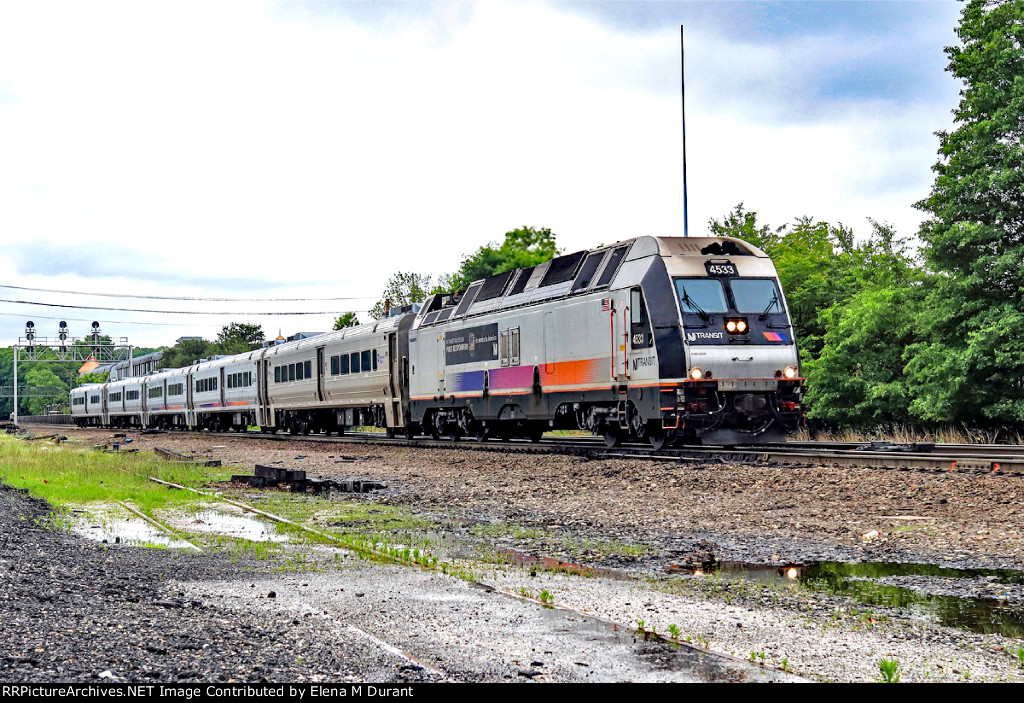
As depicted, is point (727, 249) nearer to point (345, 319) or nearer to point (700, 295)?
point (700, 295)

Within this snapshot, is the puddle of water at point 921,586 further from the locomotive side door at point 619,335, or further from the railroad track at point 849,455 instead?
the locomotive side door at point 619,335

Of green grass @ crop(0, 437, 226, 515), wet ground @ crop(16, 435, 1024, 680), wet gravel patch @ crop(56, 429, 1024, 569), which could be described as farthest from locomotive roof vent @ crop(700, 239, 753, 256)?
green grass @ crop(0, 437, 226, 515)

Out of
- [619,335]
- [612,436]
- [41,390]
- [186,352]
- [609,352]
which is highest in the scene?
[186,352]

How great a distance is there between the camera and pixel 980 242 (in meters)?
23.6

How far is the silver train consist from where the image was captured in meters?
17.5

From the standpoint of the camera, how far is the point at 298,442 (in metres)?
32.4

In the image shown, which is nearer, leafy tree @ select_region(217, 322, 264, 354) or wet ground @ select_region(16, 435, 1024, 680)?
wet ground @ select_region(16, 435, 1024, 680)

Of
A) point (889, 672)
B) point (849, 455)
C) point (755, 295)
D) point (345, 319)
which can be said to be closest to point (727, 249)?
point (755, 295)

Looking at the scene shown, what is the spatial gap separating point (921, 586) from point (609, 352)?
11964 mm

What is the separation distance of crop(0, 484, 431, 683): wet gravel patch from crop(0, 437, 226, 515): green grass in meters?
5.92

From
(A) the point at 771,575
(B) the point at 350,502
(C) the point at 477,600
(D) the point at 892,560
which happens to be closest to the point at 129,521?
(B) the point at 350,502

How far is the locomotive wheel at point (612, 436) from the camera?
65.9ft

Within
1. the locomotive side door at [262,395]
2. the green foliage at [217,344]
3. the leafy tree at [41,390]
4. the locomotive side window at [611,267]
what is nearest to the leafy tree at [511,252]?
the locomotive side door at [262,395]

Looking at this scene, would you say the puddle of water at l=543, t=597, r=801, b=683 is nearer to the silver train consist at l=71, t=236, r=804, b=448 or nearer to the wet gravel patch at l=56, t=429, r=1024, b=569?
the wet gravel patch at l=56, t=429, r=1024, b=569
